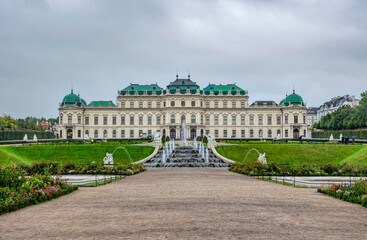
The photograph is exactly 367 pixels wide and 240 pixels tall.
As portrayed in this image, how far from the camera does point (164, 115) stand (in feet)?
245

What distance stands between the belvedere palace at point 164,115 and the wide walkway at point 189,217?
62.5 meters

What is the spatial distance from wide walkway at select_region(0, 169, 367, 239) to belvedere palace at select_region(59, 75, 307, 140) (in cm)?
6247

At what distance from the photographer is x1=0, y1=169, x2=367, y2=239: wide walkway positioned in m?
7.34

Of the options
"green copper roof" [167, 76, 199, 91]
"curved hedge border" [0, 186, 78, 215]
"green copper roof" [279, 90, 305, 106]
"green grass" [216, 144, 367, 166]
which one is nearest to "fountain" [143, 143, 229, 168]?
"green grass" [216, 144, 367, 166]

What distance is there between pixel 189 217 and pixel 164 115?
66008mm

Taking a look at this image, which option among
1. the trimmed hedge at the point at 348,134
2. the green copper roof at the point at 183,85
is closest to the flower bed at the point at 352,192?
the trimmed hedge at the point at 348,134

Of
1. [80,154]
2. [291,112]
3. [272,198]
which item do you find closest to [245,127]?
[291,112]

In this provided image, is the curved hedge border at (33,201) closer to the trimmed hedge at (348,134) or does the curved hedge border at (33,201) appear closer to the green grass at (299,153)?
the green grass at (299,153)

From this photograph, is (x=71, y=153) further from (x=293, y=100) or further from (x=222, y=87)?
(x=293, y=100)

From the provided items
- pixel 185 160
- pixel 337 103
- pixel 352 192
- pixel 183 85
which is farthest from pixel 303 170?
pixel 337 103

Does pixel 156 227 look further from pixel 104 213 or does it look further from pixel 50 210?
pixel 50 210

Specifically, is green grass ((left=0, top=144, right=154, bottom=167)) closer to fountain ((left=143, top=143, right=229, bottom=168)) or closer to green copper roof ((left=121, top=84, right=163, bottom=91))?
fountain ((left=143, top=143, right=229, bottom=168))

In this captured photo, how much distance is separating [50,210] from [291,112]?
7262 centimetres

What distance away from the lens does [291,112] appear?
76938 mm
